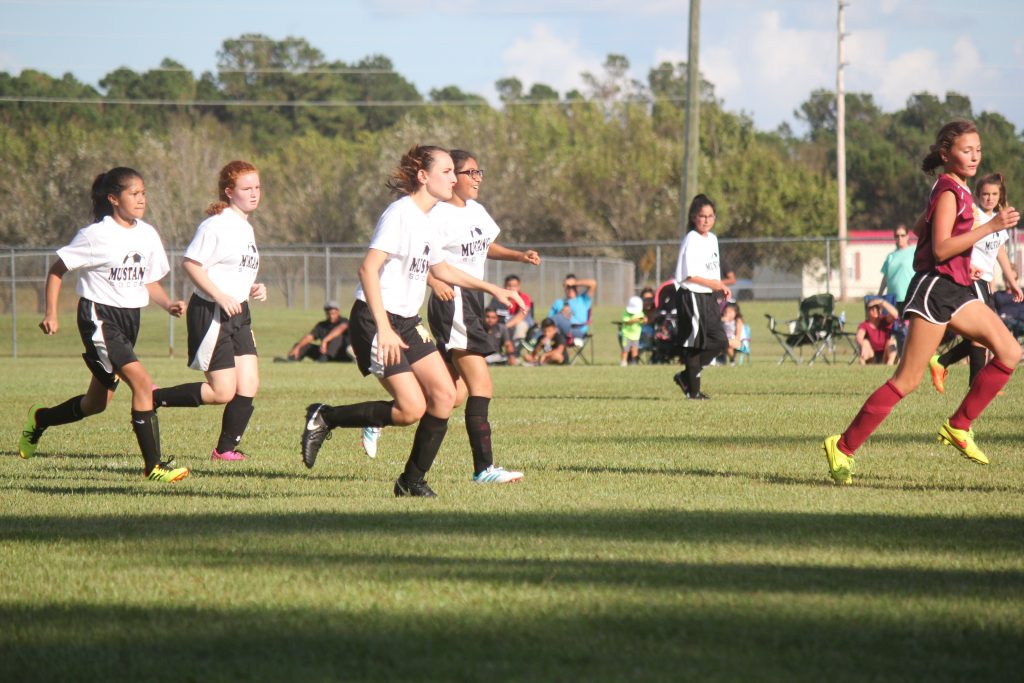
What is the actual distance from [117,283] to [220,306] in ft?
2.10

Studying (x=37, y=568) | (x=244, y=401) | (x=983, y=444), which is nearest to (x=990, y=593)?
(x=37, y=568)

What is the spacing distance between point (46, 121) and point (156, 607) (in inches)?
3080

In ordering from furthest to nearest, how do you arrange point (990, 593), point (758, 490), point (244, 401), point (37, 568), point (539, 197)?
point (539, 197), point (244, 401), point (758, 490), point (37, 568), point (990, 593)

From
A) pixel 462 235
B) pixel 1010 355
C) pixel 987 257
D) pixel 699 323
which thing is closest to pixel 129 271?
pixel 462 235

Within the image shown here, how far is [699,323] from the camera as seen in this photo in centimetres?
1413

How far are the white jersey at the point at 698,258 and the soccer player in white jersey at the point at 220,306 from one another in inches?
231

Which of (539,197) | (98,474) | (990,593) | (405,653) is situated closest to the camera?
(405,653)

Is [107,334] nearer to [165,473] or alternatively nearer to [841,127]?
[165,473]

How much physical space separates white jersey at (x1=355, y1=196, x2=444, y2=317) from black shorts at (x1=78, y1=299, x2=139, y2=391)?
2173mm

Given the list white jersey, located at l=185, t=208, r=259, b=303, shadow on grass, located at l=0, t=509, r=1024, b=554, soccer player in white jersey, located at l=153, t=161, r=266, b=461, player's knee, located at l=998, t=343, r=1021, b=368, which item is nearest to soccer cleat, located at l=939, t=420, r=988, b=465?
player's knee, located at l=998, t=343, r=1021, b=368

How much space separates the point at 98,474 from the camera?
27.8 ft

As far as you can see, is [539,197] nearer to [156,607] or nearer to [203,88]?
[203,88]

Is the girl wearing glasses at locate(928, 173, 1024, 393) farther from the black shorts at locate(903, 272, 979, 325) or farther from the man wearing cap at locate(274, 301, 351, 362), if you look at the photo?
the man wearing cap at locate(274, 301, 351, 362)

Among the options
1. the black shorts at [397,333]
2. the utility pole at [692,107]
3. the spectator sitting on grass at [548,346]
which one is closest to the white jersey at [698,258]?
the black shorts at [397,333]
